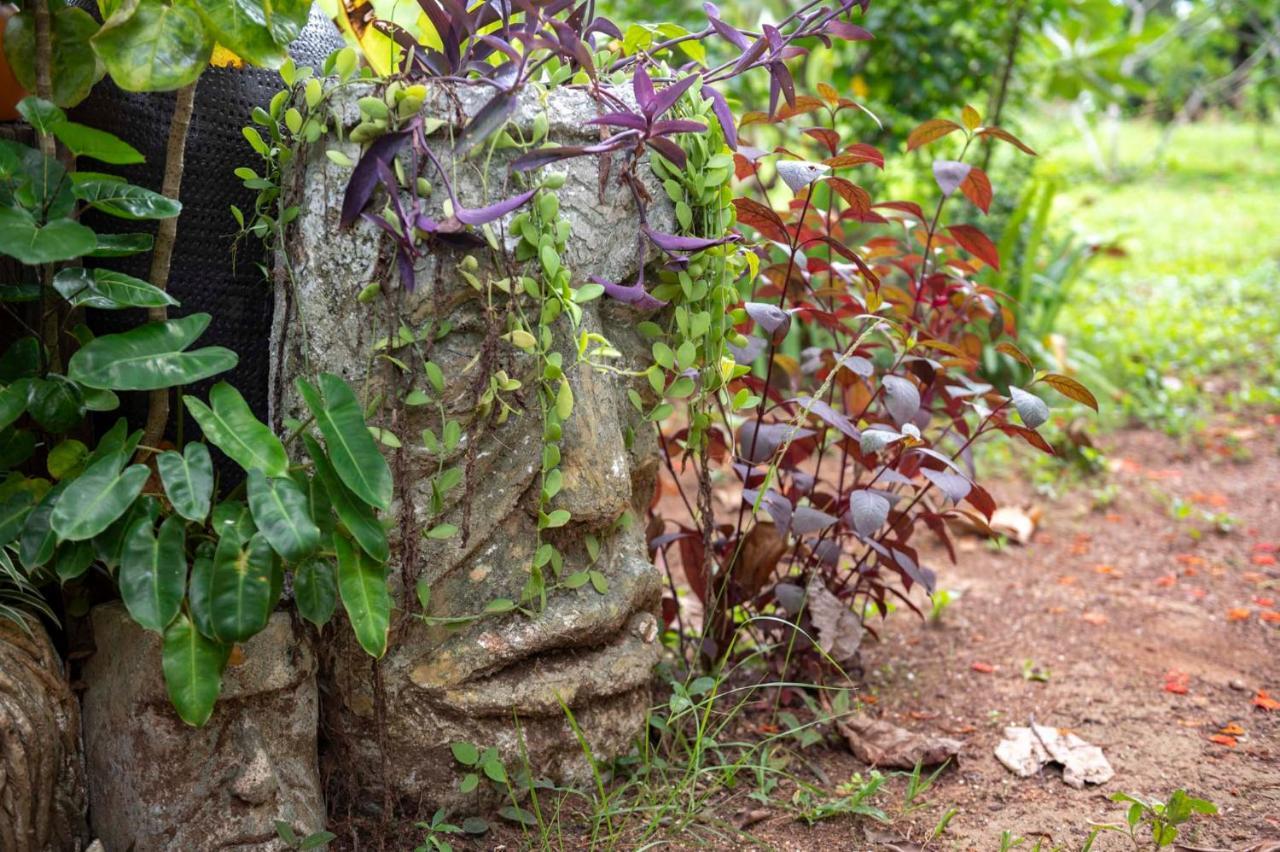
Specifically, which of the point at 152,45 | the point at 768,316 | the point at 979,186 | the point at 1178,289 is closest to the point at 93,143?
the point at 152,45

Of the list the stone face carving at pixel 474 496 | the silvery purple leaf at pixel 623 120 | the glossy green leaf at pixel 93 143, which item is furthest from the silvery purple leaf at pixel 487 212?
the glossy green leaf at pixel 93 143

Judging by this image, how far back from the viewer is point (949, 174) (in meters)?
2.24

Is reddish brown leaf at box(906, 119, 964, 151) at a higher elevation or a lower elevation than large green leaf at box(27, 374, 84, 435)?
higher

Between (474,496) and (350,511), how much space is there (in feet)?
0.89

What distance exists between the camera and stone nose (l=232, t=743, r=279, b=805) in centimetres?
176

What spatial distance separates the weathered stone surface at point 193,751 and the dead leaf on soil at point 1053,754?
1.39 m

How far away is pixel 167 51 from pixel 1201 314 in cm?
549

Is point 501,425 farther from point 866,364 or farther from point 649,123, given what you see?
point 866,364

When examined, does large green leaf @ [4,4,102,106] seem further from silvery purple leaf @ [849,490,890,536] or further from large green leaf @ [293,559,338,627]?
silvery purple leaf @ [849,490,890,536]

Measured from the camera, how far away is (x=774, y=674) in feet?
7.89

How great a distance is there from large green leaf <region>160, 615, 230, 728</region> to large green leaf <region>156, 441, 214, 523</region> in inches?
A: 7.0

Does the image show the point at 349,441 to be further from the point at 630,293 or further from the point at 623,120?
the point at 623,120

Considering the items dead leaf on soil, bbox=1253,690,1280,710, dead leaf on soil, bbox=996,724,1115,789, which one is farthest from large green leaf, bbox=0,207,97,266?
dead leaf on soil, bbox=1253,690,1280,710

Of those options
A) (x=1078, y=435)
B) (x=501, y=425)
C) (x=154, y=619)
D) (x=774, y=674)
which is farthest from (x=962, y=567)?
(x=154, y=619)
